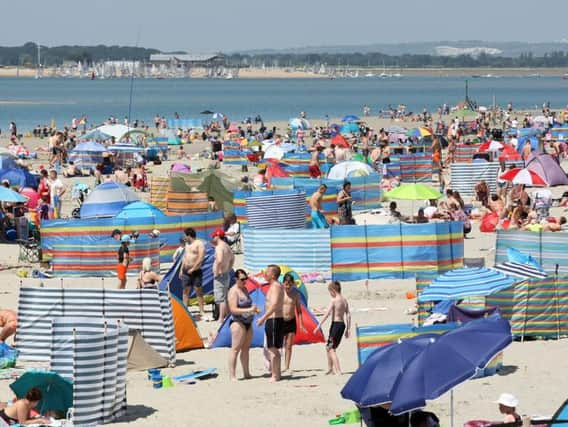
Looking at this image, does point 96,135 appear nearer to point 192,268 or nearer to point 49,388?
point 192,268

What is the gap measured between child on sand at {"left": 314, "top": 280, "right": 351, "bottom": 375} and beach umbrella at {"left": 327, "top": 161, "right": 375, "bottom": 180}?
14.6 m

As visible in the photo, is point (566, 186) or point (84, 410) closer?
point (84, 410)

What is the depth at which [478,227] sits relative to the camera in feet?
75.5

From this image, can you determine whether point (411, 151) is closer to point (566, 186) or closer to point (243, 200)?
point (566, 186)

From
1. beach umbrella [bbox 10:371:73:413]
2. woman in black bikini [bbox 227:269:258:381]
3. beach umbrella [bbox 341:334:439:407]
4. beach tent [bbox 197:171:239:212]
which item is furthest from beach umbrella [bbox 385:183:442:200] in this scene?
beach umbrella [bbox 341:334:439:407]

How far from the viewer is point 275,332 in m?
12.2

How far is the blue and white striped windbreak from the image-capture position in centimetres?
1304

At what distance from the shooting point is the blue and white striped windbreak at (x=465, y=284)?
13039 millimetres

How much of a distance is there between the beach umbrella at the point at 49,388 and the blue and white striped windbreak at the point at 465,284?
4034 millimetres

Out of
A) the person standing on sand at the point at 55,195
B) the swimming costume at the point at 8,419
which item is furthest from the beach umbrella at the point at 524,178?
the swimming costume at the point at 8,419

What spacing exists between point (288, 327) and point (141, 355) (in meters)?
1.65

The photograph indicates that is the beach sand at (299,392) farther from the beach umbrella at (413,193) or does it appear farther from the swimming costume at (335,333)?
the beach umbrella at (413,193)

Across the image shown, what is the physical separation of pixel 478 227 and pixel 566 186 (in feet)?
20.7

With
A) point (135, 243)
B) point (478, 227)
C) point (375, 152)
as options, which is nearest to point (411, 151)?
point (375, 152)
